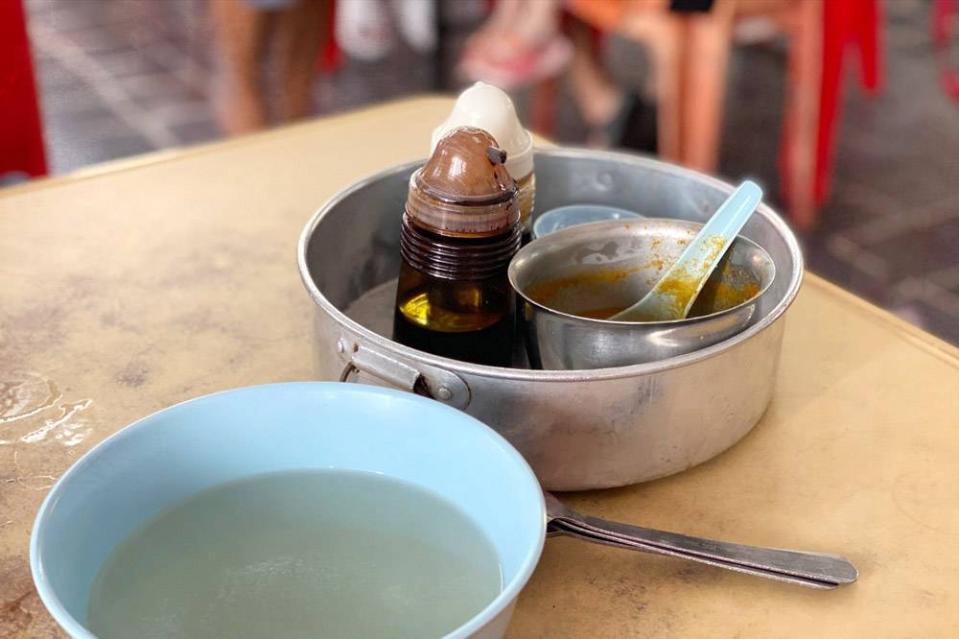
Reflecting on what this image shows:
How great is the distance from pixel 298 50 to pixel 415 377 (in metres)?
1.92

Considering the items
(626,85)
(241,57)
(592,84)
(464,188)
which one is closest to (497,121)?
(464,188)

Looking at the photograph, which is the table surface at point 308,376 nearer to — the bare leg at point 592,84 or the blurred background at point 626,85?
the blurred background at point 626,85

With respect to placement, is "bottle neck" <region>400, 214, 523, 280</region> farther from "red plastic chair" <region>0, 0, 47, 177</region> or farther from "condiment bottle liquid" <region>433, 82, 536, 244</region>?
"red plastic chair" <region>0, 0, 47, 177</region>

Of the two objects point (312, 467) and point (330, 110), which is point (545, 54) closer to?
point (330, 110)

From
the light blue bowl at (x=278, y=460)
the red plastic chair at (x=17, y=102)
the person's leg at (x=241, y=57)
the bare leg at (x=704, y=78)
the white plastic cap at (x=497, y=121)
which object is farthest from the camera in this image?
the person's leg at (x=241, y=57)

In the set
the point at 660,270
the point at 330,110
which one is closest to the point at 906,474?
the point at 660,270

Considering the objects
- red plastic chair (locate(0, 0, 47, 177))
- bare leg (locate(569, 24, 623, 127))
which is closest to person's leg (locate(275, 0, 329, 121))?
bare leg (locate(569, 24, 623, 127))

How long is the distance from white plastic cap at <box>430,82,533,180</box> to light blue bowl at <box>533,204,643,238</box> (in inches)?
2.5

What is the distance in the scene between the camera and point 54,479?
0.68m

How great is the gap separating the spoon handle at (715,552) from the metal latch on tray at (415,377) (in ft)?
0.29

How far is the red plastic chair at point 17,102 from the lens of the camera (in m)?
1.31

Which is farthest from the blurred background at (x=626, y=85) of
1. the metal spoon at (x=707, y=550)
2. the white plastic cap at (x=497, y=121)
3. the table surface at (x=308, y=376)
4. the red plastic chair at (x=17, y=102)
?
the metal spoon at (x=707, y=550)

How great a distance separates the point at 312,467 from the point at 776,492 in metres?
0.29

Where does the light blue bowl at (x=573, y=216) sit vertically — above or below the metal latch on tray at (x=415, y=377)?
below
